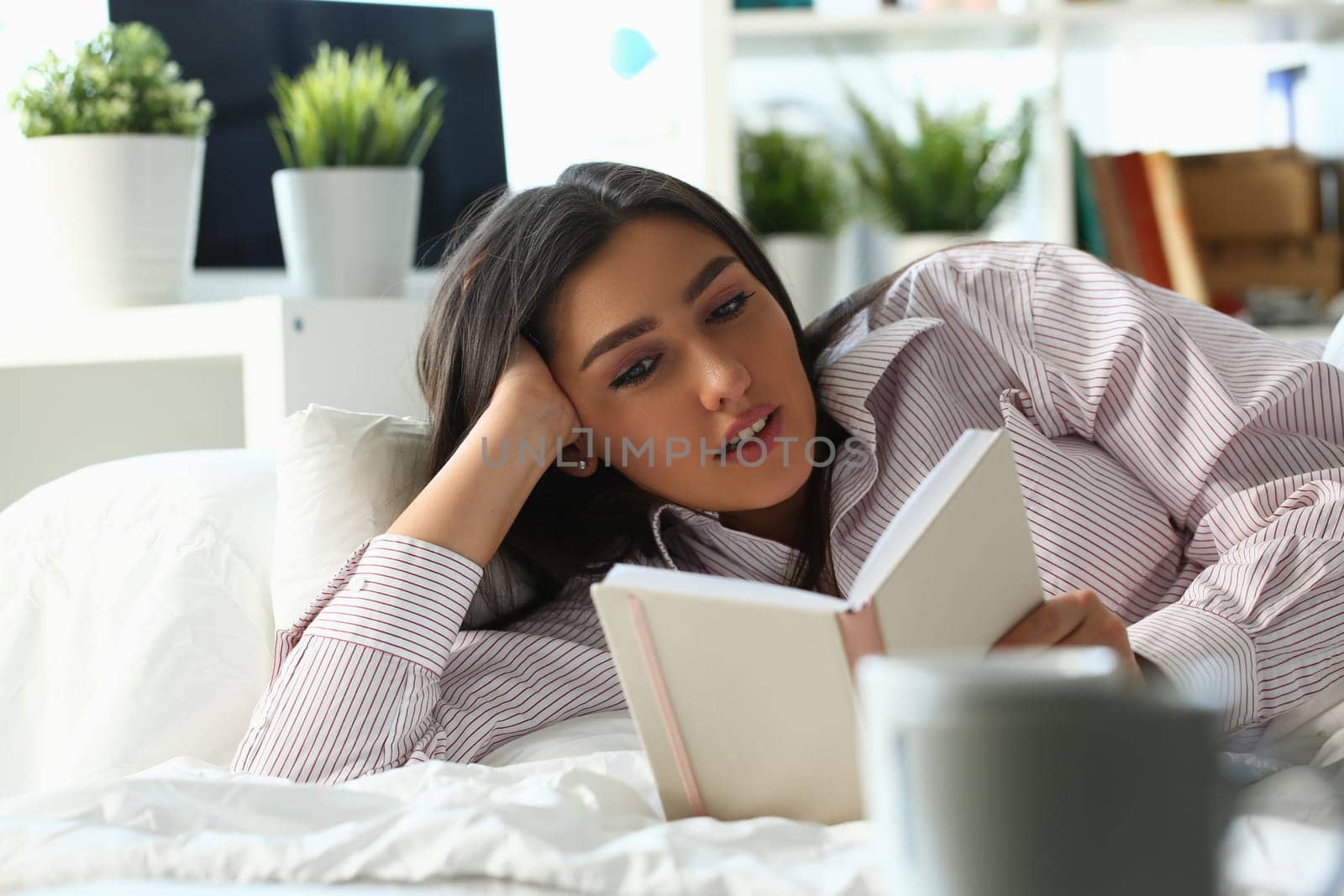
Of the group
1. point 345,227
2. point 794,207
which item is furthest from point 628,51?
point 345,227

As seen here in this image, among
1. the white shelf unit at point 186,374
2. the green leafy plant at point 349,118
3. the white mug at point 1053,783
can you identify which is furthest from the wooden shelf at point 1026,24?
the white mug at point 1053,783

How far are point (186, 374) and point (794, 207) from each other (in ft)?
3.35

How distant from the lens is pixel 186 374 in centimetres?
203

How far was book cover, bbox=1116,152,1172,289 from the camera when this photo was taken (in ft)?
7.91

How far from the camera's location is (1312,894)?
1.34ft

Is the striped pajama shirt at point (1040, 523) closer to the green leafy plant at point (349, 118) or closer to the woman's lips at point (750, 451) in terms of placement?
the woman's lips at point (750, 451)

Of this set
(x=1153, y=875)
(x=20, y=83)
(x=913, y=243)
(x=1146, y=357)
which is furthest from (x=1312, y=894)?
(x=913, y=243)

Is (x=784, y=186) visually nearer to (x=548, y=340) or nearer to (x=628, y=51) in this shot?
(x=628, y=51)

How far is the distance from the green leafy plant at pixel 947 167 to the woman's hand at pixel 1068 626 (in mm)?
1619

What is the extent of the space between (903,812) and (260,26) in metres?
2.18

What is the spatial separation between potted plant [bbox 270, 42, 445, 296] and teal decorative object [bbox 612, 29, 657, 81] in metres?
0.66

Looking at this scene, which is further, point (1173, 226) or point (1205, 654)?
point (1173, 226)

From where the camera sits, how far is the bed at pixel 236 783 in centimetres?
62

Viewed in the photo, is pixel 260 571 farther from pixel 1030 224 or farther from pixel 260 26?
pixel 1030 224
